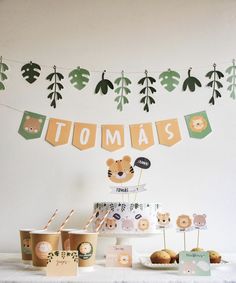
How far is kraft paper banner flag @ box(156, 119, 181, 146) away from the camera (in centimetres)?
207

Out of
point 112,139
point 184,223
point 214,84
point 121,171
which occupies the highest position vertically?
point 214,84

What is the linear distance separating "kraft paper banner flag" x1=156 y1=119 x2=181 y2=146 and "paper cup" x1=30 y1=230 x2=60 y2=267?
0.82m

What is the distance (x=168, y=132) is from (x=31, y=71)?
0.80 metres

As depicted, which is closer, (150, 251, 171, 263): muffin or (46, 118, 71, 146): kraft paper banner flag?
(150, 251, 171, 263): muffin

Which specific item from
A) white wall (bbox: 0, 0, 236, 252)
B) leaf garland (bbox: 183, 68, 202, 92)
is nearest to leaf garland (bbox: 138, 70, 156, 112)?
white wall (bbox: 0, 0, 236, 252)

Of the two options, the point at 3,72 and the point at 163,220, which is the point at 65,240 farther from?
the point at 3,72

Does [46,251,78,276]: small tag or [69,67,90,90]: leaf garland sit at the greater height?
[69,67,90,90]: leaf garland

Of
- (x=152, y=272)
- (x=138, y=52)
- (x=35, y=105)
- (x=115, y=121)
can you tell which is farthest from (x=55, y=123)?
(x=152, y=272)

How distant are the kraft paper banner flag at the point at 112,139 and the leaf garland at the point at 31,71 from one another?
0.47 m

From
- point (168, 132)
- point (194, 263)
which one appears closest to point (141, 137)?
point (168, 132)

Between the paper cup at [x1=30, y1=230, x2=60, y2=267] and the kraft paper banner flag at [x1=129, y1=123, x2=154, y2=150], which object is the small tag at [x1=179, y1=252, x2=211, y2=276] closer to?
the paper cup at [x1=30, y1=230, x2=60, y2=267]

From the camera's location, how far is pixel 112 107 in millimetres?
2102

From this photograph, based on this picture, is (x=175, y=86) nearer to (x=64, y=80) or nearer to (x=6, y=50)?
(x=64, y=80)

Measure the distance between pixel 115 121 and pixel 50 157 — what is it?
0.39 metres
